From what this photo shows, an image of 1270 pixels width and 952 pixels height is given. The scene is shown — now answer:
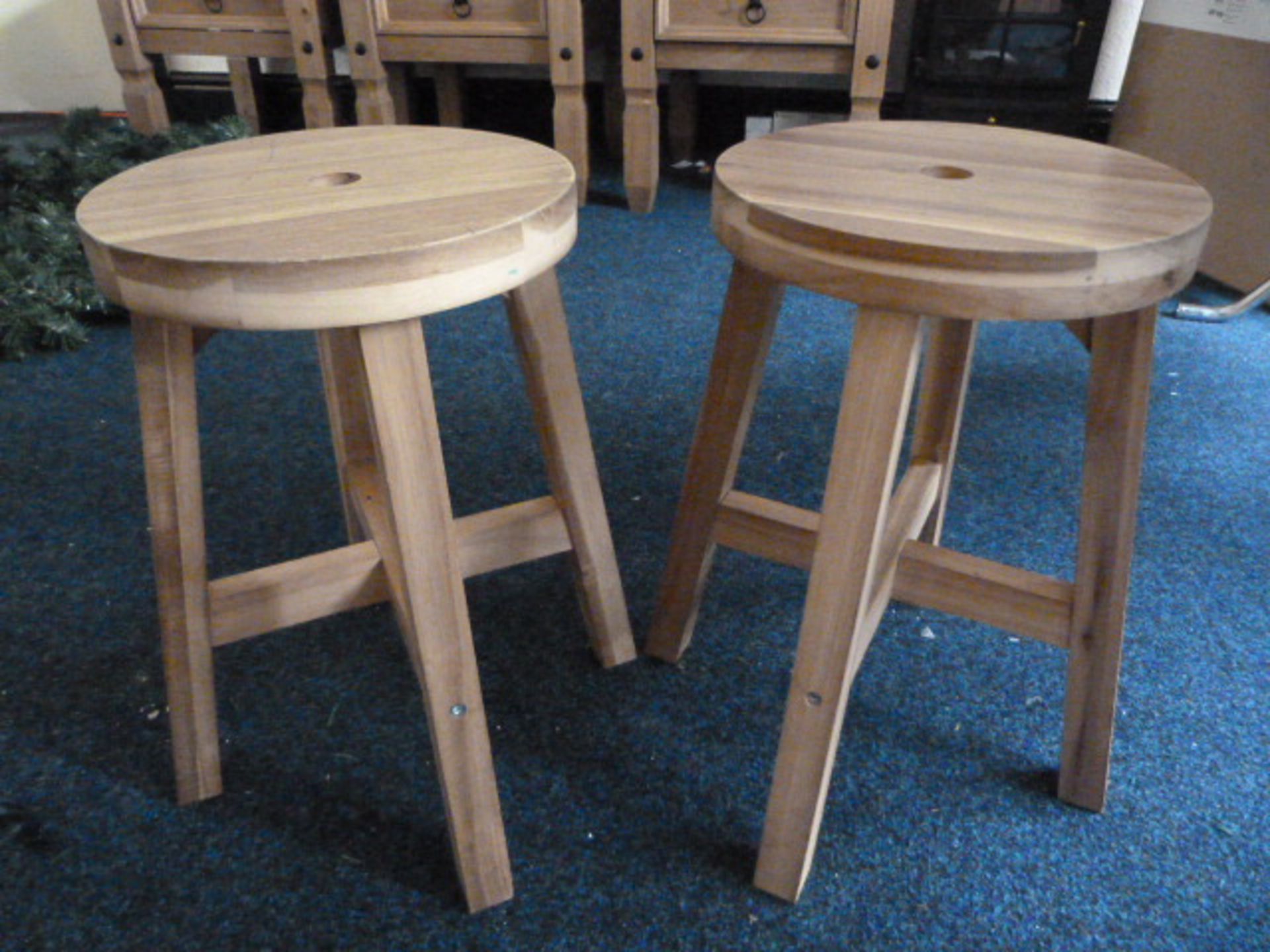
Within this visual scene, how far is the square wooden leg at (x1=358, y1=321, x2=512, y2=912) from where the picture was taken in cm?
54

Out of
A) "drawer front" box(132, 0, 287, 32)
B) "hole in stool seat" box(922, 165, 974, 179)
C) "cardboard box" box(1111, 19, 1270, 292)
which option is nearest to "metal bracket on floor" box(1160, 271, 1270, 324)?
"cardboard box" box(1111, 19, 1270, 292)

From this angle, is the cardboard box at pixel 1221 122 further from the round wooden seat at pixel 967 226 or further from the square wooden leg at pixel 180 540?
the square wooden leg at pixel 180 540

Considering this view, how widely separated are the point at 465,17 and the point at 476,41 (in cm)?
5

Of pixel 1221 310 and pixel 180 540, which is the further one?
pixel 1221 310

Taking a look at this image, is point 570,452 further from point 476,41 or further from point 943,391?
point 476,41

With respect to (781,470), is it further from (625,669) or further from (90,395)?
(90,395)

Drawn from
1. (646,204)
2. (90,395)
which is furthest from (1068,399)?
(90,395)

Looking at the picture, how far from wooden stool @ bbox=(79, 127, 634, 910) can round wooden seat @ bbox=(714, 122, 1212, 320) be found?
0.14m

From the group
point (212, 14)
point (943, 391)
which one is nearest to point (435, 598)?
point (943, 391)

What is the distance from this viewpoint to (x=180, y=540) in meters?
0.67

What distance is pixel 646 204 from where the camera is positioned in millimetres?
1985

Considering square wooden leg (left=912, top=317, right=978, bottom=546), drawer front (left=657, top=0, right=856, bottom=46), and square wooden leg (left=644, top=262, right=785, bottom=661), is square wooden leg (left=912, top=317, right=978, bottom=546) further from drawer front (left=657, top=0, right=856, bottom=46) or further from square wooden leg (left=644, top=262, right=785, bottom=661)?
drawer front (left=657, top=0, right=856, bottom=46)

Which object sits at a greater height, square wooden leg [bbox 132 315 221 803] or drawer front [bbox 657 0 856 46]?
drawer front [bbox 657 0 856 46]

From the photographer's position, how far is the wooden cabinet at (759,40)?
1.68 m
